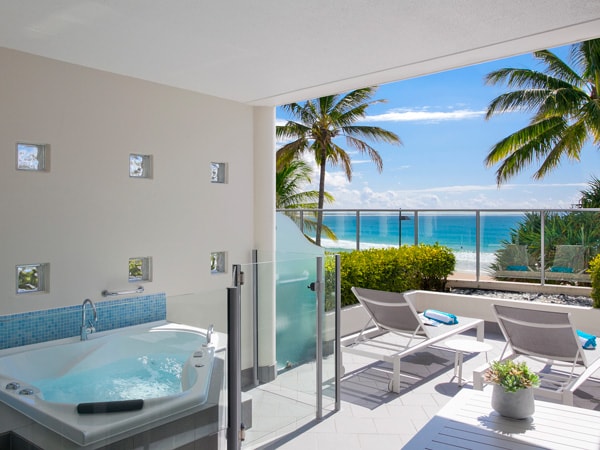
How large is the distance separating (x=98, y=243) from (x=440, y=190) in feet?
107

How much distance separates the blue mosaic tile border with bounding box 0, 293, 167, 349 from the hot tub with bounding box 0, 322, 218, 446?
0.55ft

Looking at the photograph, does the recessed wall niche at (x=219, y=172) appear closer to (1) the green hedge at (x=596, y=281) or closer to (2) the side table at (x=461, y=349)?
(2) the side table at (x=461, y=349)

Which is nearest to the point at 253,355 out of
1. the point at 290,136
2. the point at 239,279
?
the point at 239,279

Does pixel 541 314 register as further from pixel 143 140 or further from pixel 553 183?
pixel 553 183

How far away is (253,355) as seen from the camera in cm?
350

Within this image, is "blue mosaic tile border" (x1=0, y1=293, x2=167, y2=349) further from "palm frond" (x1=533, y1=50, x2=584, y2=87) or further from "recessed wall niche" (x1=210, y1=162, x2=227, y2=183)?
"palm frond" (x1=533, y1=50, x2=584, y2=87)

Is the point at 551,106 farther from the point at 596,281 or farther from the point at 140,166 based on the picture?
the point at 140,166

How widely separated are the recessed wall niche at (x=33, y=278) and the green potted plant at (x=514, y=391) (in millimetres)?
2973

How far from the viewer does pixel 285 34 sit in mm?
3205

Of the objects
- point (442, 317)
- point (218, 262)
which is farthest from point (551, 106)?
point (218, 262)

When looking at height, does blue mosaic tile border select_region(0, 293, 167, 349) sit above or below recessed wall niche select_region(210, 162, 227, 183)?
below

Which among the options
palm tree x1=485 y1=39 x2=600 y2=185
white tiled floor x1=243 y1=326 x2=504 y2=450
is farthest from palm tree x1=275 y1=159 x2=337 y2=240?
white tiled floor x1=243 y1=326 x2=504 y2=450

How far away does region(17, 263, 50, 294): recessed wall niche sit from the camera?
3.64 meters

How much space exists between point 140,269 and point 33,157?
3.90 ft
